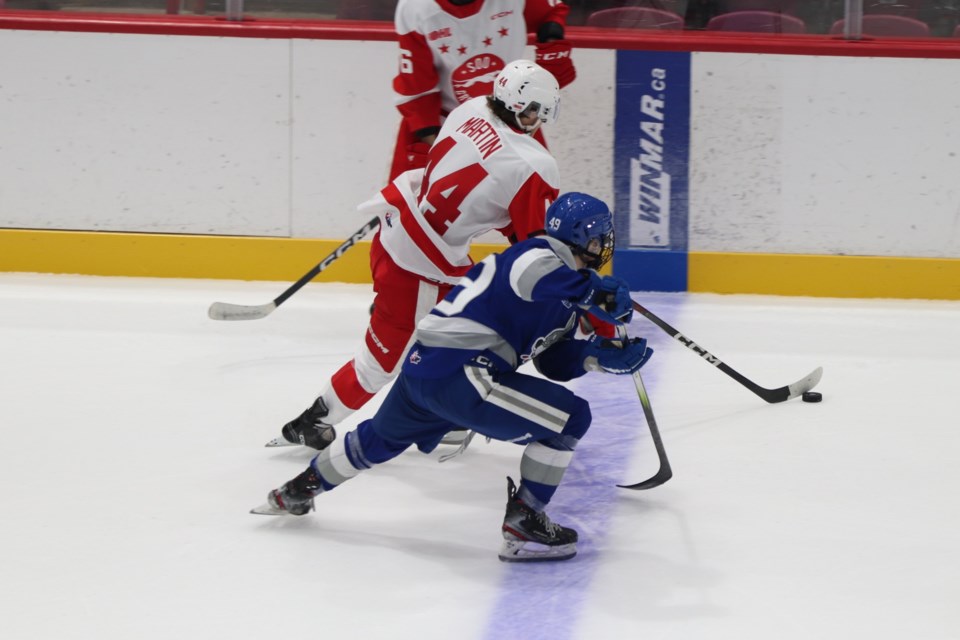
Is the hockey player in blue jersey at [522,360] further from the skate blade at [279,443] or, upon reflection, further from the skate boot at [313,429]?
the skate blade at [279,443]

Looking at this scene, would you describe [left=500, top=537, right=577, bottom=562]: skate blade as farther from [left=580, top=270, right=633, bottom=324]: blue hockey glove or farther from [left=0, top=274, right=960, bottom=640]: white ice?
[left=580, top=270, right=633, bottom=324]: blue hockey glove

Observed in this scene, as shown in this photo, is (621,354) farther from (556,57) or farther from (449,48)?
(556,57)

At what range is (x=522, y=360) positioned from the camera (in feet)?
9.34

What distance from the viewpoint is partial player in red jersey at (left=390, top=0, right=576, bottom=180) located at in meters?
4.39

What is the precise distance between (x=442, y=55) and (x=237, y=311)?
108cm

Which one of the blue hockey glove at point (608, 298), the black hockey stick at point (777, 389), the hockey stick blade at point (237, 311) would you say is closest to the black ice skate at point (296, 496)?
the blue hockey glove at point (608, 298)

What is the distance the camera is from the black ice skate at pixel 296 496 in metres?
2.94

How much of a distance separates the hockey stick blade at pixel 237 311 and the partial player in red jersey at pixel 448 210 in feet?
3.63

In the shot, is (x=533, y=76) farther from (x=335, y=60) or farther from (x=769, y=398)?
(x=335, y=60)

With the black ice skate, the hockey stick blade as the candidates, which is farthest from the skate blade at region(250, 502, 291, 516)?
the hockey stick blade

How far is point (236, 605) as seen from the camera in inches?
102

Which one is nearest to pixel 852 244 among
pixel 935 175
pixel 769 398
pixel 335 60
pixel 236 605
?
pixel 935 175

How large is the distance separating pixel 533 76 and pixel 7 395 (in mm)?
1821

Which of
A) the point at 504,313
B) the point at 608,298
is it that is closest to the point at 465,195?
the point at 504,313
